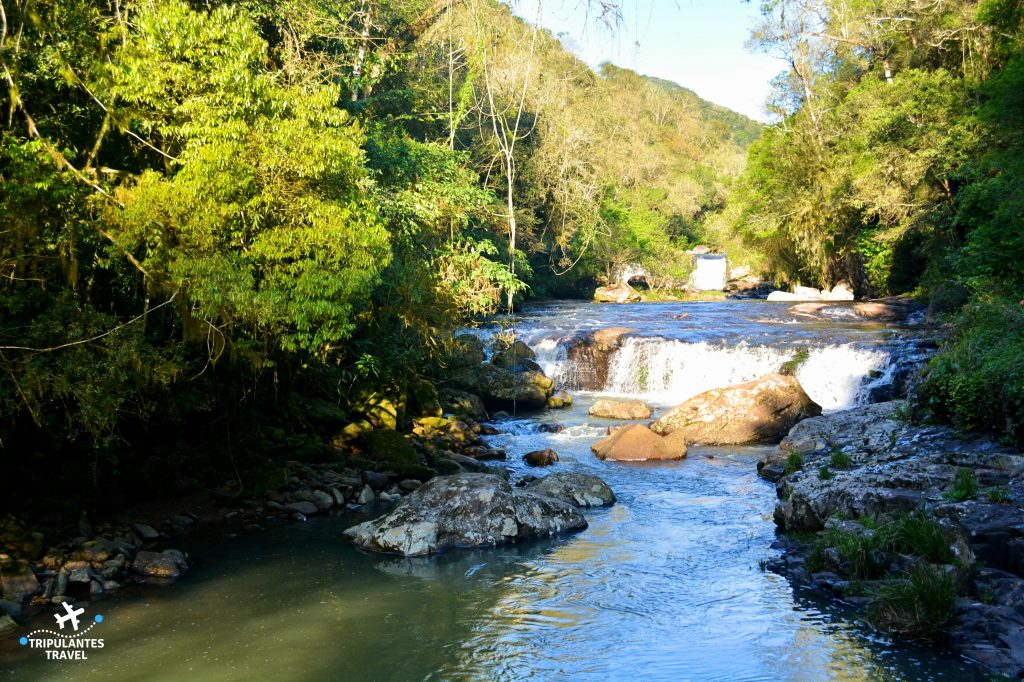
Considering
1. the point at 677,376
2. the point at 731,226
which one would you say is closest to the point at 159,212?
the point at 677,376

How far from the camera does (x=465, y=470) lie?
13.0 meters

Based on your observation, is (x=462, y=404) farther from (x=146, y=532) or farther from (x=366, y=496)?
(x=146, y=532)

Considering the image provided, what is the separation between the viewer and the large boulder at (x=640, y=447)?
13.8 m

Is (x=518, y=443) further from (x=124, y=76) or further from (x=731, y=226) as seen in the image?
(x=731, y=226)

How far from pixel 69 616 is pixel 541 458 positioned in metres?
7.76

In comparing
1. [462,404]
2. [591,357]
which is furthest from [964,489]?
[591,357]

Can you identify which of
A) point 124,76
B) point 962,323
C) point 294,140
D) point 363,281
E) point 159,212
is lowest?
point 962,323

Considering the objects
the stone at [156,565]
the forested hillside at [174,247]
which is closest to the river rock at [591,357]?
the forested hillside at [174,247]

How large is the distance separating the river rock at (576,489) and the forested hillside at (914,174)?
4.86 meters

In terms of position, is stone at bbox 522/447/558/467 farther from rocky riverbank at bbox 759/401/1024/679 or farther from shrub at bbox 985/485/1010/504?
shrub at bbox 985/485/1010/504

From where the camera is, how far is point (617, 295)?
123 feet

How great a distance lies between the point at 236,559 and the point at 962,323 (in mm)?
11818

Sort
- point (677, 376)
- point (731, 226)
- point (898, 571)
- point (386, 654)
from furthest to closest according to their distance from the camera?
point (731, 226)
point (677, 376)
point (898, 571)
point (386, 654)

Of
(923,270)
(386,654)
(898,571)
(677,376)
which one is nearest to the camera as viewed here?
(386,654)
